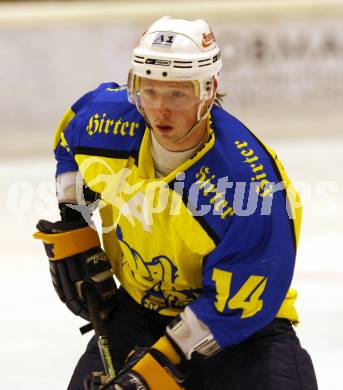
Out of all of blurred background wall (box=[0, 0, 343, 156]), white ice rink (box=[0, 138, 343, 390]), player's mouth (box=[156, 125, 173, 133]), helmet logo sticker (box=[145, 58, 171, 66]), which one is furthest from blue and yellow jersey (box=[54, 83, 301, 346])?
blurred background wall (box=[0, 0, 343, 156])

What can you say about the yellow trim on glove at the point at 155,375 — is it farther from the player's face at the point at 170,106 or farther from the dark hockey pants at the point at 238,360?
the player's face at the point at 170,106

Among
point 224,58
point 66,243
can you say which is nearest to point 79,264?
point 66,243

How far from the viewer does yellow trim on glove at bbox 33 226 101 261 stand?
7.36ft

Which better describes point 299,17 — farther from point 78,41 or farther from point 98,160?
point 98,160

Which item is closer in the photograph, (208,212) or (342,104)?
(208,212)

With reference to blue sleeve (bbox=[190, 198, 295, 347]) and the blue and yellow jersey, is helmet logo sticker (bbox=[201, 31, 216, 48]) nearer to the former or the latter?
the blue and yellow jersey

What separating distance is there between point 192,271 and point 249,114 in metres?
3.10

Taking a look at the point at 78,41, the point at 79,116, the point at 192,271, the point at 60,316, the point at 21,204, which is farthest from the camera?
the point at 78,41

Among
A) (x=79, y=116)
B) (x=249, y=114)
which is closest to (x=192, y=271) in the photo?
(x=79, y=116)

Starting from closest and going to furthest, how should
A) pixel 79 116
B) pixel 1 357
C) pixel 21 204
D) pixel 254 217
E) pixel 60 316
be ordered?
pixel 254 217 → pixel 79 116 → pixel 1 357 → pixel 60 316 → pixel 21 204

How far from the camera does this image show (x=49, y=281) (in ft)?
10.6

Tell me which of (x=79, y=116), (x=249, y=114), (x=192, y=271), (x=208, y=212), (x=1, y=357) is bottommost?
(x=1, y=357)

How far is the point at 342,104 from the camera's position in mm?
5086
